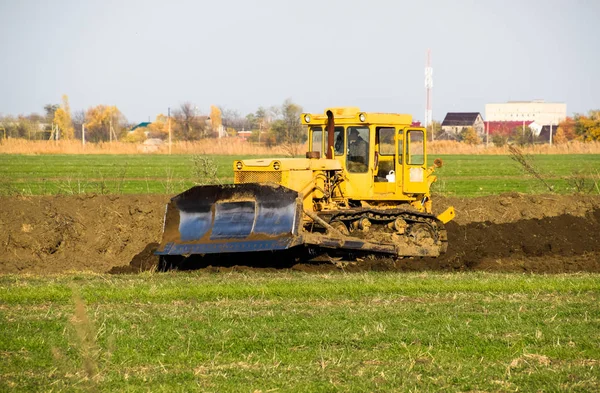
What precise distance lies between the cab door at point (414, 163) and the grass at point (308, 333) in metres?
3.01

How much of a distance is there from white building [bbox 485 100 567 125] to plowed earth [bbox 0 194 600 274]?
147465mm

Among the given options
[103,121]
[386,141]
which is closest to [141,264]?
[386,141]

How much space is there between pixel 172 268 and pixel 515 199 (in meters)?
11.3

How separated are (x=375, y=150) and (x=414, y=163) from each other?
2.73 ft

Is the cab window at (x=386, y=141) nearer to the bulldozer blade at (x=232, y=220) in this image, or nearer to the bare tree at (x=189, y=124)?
the bulldozer blade at (x=232, y=220)

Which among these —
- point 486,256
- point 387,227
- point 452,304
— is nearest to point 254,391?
point 452,304

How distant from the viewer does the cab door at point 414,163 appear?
647 inches

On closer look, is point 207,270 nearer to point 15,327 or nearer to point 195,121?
point 15,327

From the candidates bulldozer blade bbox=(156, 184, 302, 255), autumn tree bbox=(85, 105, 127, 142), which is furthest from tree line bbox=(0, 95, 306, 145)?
bulldozer blade bbox=(156, 184, 302, 255)

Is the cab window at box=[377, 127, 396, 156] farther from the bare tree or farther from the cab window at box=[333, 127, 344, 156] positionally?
the bare tree

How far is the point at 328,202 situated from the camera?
1582 cm

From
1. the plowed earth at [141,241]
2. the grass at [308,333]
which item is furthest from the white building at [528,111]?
the grass at [308,333]

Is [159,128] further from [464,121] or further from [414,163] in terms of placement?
[414,163]

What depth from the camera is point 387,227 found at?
15.6 metres
